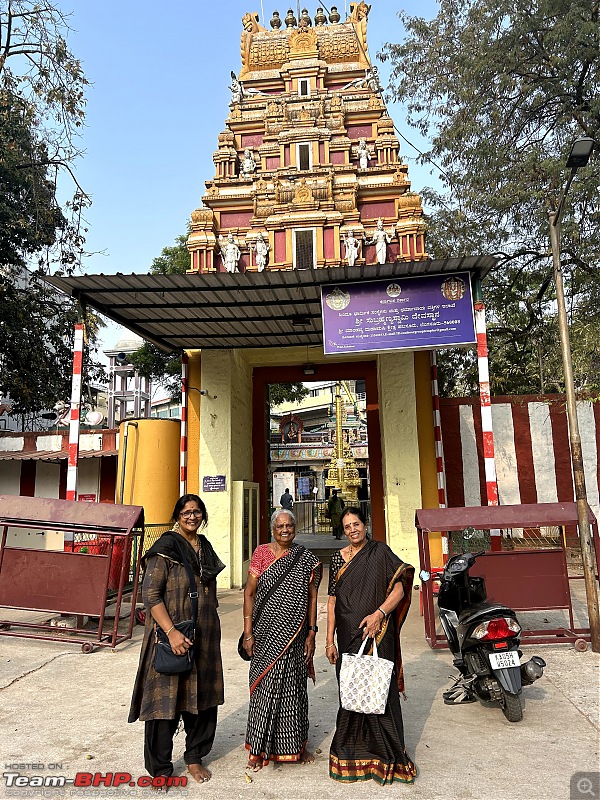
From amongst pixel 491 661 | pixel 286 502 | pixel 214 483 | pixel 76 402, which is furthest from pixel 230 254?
pixel 491 661

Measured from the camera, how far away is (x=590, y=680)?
4.86 m

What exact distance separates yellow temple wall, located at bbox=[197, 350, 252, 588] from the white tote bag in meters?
6.74

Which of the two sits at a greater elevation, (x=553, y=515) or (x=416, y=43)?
(x=416, y=43)

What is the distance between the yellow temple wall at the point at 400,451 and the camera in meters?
9.47

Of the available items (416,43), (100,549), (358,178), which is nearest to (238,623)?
(100,549)

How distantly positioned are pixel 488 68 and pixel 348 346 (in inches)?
302

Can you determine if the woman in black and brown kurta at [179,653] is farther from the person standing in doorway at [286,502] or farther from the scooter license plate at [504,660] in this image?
the person standing in doorway at [286,502]

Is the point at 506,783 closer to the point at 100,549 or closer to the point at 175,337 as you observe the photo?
the point at 100,549

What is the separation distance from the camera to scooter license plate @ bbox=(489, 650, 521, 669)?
12.9 ft

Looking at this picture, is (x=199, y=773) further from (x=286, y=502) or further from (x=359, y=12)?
(x=359, y=12)

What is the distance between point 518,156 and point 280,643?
11590 millimetres

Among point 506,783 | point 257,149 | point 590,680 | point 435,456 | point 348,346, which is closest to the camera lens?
point 506,783

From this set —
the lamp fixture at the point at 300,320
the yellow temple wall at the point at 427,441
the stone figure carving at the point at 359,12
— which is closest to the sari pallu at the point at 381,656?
the lamp fixture at the point at 300,320

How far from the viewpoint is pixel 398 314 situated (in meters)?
7.70
